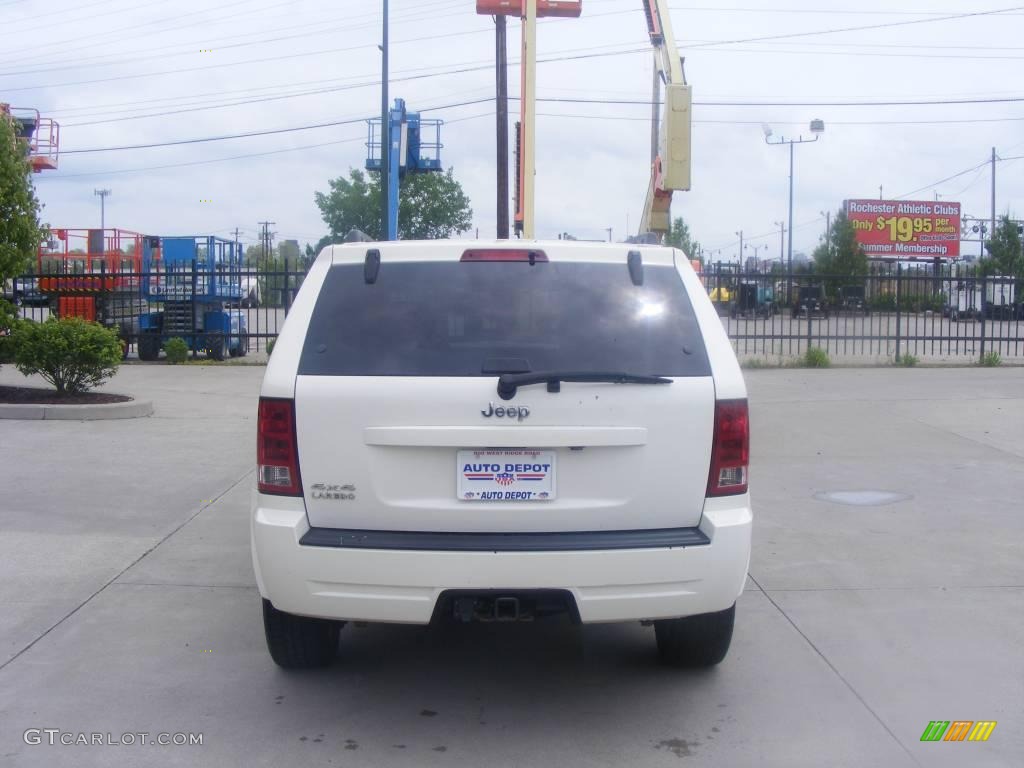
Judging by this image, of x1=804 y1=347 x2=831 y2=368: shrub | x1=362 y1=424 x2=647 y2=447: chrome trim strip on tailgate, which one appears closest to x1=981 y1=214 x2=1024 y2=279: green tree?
x1=804 y1=347 x2=831 y2=368: shrub

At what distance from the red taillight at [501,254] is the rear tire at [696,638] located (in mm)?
1701

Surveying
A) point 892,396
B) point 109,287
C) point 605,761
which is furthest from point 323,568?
point 109,287

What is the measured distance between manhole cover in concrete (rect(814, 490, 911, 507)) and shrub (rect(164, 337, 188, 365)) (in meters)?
15.6

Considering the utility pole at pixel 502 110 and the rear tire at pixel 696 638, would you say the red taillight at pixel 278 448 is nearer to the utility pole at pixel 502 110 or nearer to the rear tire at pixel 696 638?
the rear tire at pixel 696 638

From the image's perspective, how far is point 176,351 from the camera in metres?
21.7

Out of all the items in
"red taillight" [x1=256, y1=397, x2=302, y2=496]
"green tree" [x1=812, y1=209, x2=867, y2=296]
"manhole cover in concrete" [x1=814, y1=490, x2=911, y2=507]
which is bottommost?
"manhole cover in concrete" [x1=814, y1=490, x2=911, y2=507]

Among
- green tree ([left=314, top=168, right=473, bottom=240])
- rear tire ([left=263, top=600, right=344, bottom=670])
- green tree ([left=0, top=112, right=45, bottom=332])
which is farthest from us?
green tree ([left=314, top=168, right=473, bottom=240])

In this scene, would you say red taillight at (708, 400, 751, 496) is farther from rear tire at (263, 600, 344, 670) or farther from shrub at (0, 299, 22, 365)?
shrub at (0, 299, 22, 365)

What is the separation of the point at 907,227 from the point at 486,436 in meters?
73.8

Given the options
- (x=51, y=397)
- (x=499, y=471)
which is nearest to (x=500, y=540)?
(x=499, y=471)

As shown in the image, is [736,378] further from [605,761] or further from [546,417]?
[605,761]

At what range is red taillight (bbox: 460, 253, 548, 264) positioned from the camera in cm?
456

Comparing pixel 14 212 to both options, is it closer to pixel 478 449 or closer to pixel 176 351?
pixel 176 351

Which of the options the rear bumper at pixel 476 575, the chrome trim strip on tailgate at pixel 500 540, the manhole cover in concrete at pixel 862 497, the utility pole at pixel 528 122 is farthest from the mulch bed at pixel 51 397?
the chrome trim strip on tailgate at pixel 500 540
